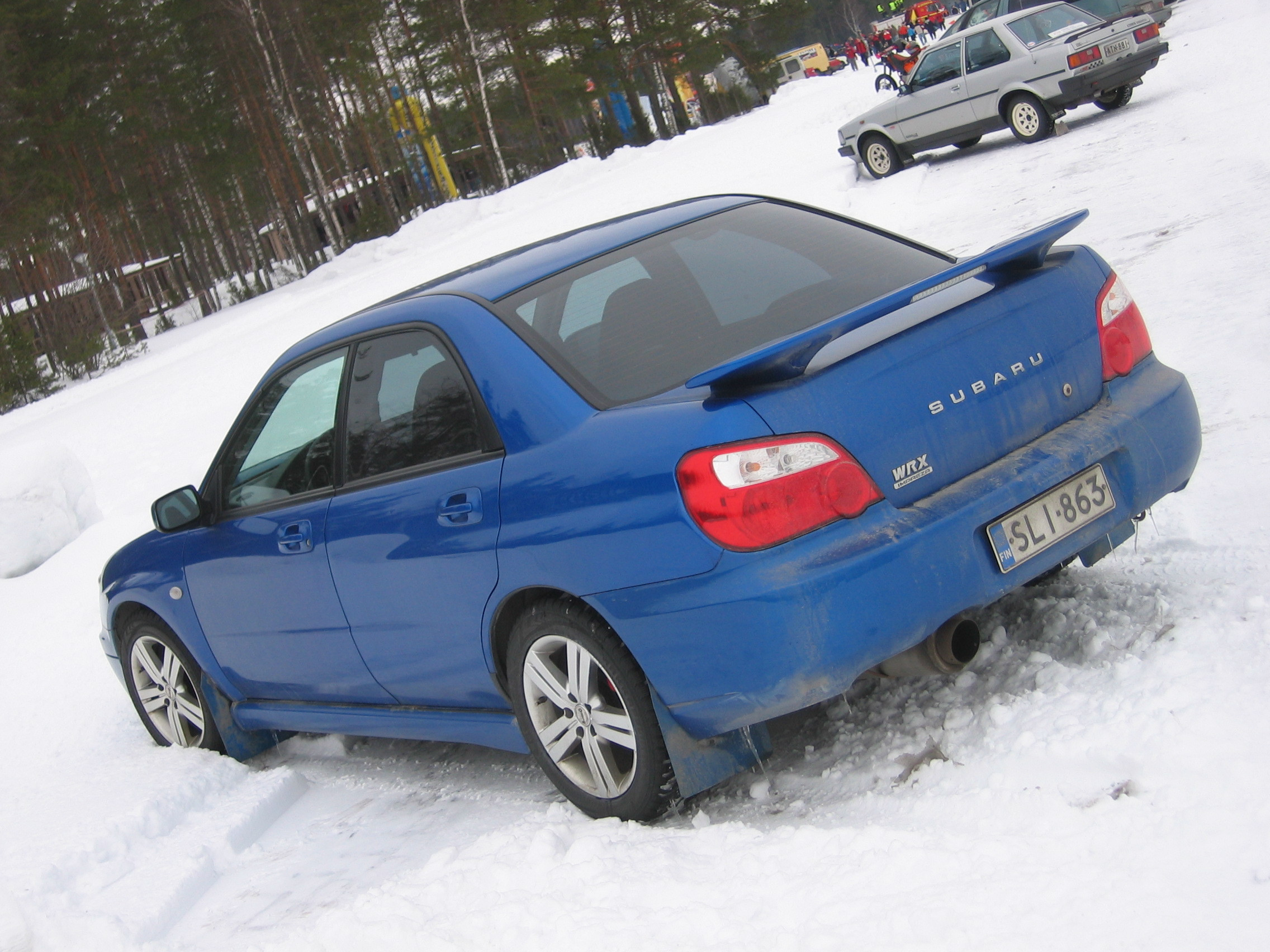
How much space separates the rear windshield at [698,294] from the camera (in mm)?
3342

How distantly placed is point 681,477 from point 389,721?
5.81 ft

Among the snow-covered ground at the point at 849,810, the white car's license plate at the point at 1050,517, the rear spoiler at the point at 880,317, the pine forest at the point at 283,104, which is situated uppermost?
the pine forest at the point at 283,104

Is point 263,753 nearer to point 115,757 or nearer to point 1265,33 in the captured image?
point 115,757

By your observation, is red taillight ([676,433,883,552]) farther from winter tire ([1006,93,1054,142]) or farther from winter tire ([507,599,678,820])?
winter tire ([1006,93,1054,142])

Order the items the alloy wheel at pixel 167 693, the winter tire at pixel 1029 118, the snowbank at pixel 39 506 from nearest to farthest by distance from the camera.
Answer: the alloy wheel at pixel 167 693, the snowbank at pixel 39 506, the winter tire at pixel 1029 118

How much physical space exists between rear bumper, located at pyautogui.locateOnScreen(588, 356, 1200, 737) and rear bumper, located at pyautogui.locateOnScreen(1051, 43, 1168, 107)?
44.2 feet

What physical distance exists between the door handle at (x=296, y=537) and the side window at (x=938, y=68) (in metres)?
14.8

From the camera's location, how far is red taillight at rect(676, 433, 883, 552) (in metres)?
2.81

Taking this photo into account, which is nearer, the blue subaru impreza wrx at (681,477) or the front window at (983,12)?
the blue subaru impreza wrx at (681,477)

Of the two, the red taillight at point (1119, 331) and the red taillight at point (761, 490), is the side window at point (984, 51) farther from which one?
the red taillight at point (761, 490)

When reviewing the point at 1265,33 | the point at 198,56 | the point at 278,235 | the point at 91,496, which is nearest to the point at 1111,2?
the point at 1265,33

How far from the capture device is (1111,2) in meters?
19.2

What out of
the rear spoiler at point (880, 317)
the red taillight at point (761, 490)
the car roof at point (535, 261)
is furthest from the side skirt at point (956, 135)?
the red taillight at point (761, 490)

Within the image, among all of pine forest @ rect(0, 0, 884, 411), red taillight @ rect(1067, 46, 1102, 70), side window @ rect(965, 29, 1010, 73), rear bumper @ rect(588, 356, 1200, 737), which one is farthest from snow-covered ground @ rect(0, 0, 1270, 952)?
pine forest @ rect(0, 0, 884, 411)
